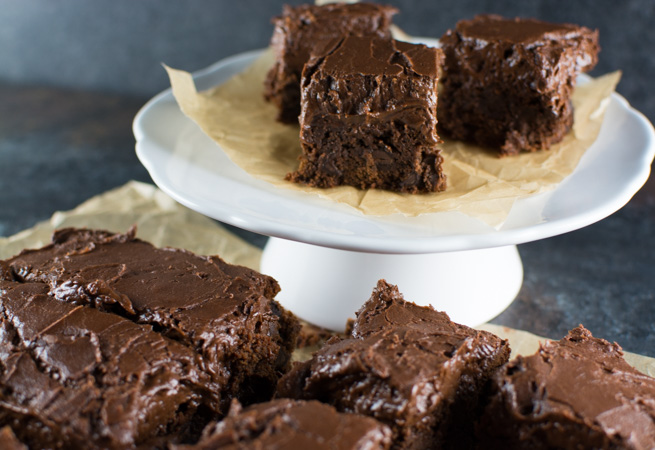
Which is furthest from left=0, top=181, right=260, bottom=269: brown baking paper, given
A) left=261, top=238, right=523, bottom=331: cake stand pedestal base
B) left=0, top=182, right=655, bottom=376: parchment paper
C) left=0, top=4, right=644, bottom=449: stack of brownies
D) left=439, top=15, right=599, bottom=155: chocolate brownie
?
left=439, top=15, right=599, bottom=155: chocolate brownie

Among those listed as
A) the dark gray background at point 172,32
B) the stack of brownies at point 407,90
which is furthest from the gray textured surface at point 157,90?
the stack of brownies at point 407,90

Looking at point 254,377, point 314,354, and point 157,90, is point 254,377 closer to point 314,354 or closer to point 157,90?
point 314,354

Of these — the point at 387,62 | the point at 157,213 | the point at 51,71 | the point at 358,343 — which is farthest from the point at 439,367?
the point at 51,71

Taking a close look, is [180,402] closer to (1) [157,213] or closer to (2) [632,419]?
(2) [632,419]

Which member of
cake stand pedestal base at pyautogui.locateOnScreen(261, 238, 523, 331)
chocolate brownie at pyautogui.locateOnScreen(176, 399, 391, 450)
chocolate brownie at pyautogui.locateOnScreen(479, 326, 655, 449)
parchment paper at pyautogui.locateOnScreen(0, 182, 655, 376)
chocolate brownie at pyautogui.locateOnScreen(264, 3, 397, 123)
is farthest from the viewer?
parchment paper at pyautogui.locateOnScreen(0, 182, 655, 376)

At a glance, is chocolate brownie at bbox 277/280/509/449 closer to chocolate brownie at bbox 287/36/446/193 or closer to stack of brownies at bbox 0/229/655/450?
stack of brownies at bbox 0/229/655/450

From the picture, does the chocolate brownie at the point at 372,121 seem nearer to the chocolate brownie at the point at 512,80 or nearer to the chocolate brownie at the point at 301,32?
the chocolate brownie at the point at 512,80
